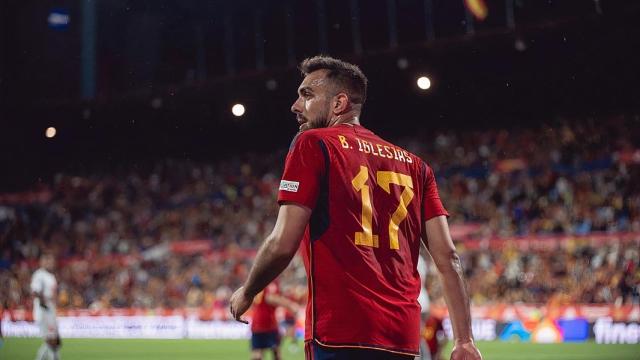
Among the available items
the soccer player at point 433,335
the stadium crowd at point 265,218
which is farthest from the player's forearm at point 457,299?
the stadium crowd at point 265,218

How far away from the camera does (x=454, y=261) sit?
12.5 feet

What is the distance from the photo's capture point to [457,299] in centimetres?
373

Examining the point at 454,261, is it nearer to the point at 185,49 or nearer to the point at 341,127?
the point at 341,127

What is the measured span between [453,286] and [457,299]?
59 mm

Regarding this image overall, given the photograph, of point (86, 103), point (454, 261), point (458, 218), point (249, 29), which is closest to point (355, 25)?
point (249, 29)

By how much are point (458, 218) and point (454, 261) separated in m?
24.5

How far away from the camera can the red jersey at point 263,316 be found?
41.6 ft

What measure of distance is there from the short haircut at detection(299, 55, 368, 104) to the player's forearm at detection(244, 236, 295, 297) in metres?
0.83

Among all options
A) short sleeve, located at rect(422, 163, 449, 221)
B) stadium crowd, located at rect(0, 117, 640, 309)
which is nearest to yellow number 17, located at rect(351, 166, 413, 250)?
short sleeve, located at rect(422, 163, 449, 221)

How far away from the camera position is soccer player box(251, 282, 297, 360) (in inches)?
495

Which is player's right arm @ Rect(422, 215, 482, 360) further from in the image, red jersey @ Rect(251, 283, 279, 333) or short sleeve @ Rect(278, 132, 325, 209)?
red jersey @ Rect(251, 283, 279, 333)

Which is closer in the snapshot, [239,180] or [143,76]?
[143,76]

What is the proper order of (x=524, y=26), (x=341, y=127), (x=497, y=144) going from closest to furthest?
(x=341, y=127) → (x=524, y=26) → (x=497, y=144)

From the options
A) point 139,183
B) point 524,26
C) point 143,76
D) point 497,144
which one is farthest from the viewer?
point 139,183
